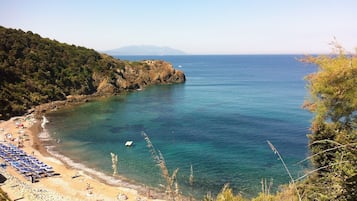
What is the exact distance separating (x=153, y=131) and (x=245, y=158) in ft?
50.9

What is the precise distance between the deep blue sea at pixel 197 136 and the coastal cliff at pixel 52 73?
7480 millimetres

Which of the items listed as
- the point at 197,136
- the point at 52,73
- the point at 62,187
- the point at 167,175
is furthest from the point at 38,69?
the point at 167,175

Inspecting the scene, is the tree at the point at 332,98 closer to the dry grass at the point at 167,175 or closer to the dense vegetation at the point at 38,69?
the dry grass at the point at 167,175

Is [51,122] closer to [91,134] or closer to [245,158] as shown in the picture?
[91,134]

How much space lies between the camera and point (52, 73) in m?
68.2

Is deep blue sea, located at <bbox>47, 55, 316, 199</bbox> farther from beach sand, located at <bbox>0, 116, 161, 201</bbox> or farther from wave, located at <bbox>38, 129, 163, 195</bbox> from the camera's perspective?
beach sand, located at <bbox>0, 116, 161, 201</bbox>

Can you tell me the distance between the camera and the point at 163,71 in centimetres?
9962

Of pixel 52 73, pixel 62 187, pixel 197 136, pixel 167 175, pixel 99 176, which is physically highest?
pixel 167 175

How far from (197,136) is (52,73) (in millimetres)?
43376

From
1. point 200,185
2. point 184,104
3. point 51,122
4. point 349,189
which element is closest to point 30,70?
point 51,122

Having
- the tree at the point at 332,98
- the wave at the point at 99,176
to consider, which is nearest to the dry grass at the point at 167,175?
the tree at the point at 332,98

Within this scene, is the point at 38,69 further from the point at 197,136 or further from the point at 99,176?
the point at 99,176

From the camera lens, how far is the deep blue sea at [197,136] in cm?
2772

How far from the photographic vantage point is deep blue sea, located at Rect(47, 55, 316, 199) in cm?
2772
